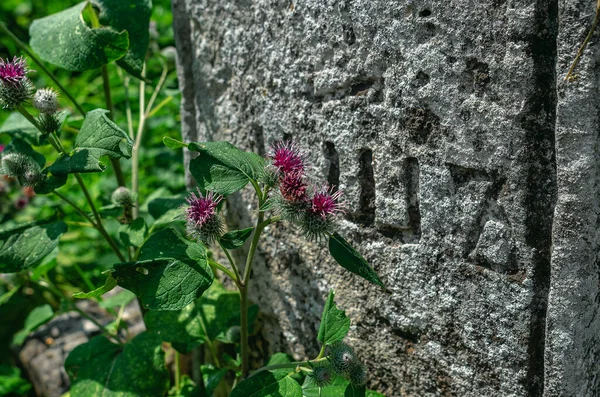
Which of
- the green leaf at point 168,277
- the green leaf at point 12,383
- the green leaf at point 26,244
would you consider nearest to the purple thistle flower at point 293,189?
the green leaf at point 168,277

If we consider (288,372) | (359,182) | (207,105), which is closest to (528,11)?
(359,182)

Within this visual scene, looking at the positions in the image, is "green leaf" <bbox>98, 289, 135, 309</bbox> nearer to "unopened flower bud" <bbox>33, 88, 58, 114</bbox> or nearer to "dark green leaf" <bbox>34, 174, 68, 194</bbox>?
"dark green leaf" <bbox>34, 174, 68, 194</bbox>

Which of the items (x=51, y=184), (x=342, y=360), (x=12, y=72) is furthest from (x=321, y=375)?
(x=12, y=72)

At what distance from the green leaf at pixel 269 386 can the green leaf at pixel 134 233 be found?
65 cm

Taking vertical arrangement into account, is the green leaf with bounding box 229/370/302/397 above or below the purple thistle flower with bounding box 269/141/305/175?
below

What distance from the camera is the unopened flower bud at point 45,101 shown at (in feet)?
5.69

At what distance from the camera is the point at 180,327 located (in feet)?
6.91

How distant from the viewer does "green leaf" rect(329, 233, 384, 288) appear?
1.48 m

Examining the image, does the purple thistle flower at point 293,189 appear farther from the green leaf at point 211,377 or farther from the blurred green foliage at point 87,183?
the blurred green foliage at point 87,183

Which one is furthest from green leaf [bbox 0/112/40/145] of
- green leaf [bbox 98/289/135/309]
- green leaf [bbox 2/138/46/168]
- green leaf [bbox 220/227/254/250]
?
green leaf [bbox 220/227/254/250]

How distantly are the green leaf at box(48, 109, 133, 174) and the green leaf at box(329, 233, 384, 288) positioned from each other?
24.9 inches

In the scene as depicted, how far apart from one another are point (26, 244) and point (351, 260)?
1157 mm

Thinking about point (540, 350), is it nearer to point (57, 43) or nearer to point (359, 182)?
point (359, 182)

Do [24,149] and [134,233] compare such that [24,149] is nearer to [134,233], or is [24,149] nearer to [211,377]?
[134,233]
